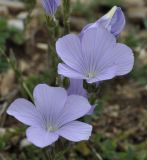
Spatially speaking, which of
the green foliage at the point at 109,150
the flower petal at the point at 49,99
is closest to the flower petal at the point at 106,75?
the flower petal at the point at 49,99

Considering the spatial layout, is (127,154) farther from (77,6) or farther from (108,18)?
(77,6)

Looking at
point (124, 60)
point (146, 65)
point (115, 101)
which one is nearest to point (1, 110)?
point (115, 101)

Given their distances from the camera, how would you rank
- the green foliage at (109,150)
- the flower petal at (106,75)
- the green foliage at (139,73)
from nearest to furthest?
the flower petal at (106,75) < the green foliage at (109,150) < the green foliage at (139,73)

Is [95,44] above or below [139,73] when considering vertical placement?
above

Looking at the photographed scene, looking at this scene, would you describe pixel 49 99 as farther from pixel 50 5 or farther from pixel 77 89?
pixel 50 5

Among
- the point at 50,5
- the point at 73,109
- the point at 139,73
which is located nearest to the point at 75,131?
the point at 73,109

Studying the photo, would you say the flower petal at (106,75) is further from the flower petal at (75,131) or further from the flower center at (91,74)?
the flower petal at (75,131)
